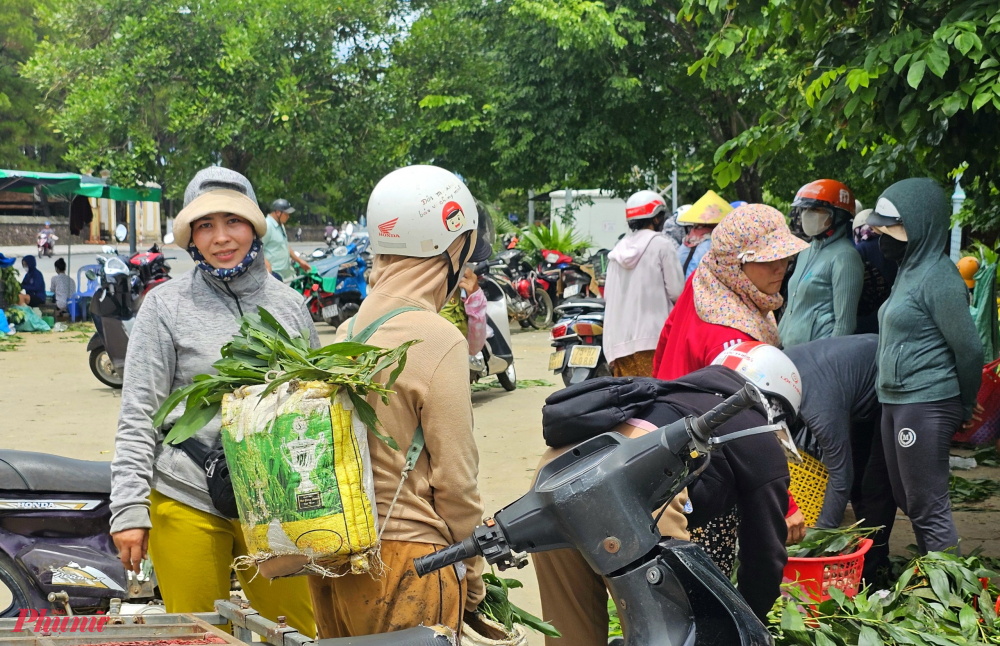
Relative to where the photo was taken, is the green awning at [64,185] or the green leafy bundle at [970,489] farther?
the green awning at [64,185]

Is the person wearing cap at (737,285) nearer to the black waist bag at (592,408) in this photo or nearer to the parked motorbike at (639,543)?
the black waist bag at (592,408)

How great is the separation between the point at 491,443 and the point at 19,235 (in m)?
40.7

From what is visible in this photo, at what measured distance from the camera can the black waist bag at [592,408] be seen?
232 cm

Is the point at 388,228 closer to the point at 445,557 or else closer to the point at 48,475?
the point at 445,557

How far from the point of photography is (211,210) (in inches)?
118

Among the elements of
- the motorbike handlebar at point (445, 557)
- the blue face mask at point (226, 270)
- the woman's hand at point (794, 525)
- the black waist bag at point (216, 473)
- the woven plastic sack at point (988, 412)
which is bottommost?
the woven plastic sack at point (988, 412)

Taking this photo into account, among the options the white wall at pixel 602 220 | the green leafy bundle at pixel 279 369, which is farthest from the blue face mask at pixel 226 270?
the white wall at pixel 602 220

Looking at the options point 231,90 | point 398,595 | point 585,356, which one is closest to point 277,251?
point 585,356

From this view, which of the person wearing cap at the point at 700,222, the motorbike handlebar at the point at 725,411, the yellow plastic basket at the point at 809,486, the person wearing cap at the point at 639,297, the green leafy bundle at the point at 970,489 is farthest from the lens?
the person wearing cap at the point at 700,222

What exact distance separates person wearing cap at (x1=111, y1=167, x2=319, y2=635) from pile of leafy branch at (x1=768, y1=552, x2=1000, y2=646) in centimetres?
167

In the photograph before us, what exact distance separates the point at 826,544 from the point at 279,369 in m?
2.78

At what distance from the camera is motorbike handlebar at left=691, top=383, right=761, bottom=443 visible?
1.65 meters

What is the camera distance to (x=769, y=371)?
2719 mm

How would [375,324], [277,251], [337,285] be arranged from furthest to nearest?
[337,285] → [277,251] → [375,324]
